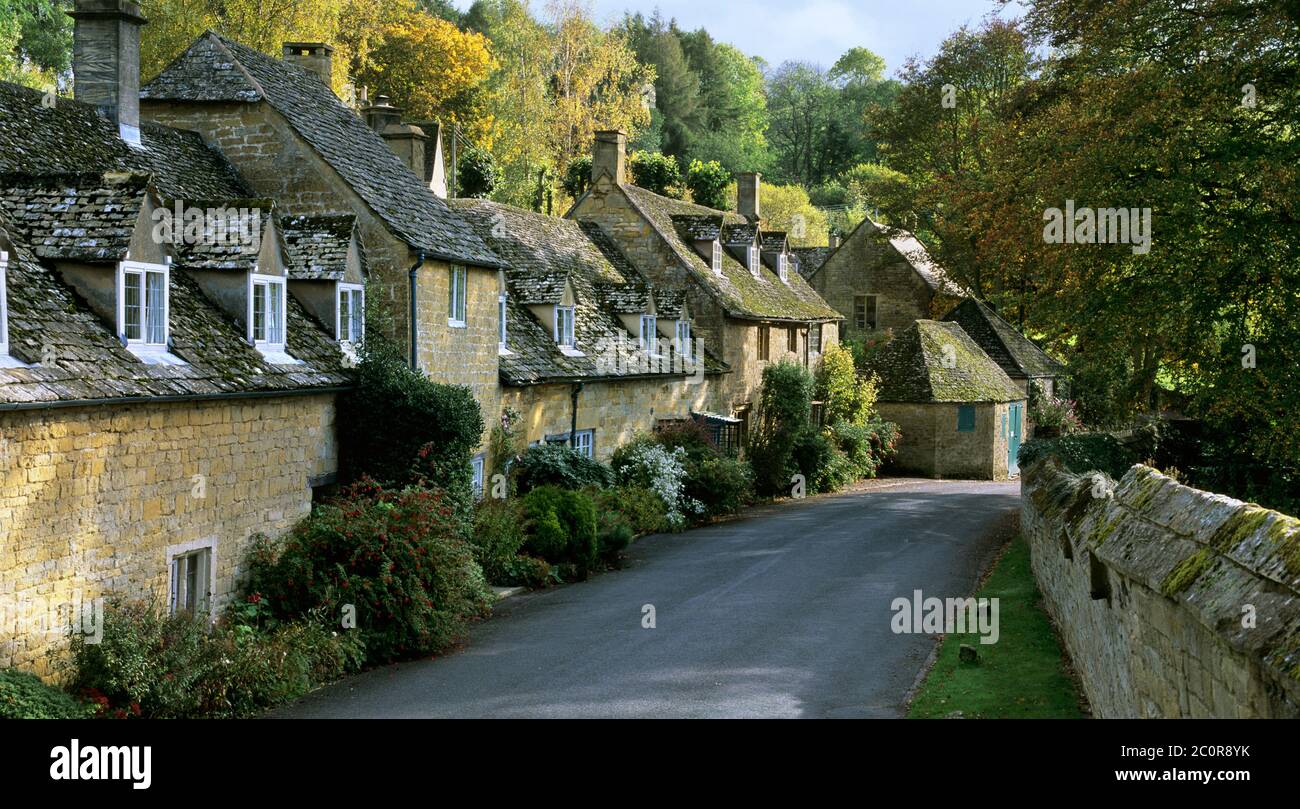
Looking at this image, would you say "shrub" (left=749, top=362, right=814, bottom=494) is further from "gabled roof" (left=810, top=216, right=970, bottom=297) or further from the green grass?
the green grass

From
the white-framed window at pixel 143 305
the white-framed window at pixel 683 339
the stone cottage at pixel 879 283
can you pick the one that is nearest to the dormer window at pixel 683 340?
the white-framed window at pixel 683 339

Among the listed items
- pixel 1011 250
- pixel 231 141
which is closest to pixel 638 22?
pixel 1011 250

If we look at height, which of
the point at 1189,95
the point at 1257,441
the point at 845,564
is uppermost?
the point at 1189,95

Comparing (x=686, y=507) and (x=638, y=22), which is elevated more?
(x=638, y=22)

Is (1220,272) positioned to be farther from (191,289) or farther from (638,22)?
(638,22)

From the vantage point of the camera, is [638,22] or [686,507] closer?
[686,507]

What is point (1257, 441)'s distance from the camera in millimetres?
21234

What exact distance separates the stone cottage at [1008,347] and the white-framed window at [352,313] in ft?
116

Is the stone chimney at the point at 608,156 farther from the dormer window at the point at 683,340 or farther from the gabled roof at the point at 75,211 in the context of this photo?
the gabled roof at the point at 75,211

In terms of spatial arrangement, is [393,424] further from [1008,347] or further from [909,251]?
[909,251]

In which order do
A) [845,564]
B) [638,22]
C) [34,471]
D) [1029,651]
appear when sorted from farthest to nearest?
[638,22], [845,564], [1029,651], [34,471]

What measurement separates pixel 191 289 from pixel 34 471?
527 cm

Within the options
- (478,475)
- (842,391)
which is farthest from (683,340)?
(478,475)

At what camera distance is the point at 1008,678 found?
1357 centimetres
